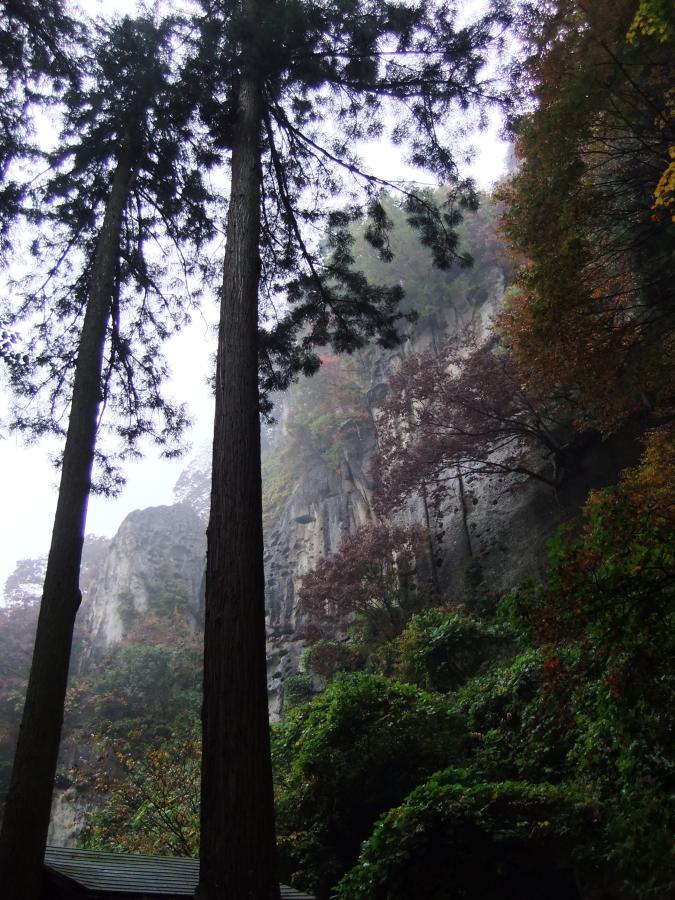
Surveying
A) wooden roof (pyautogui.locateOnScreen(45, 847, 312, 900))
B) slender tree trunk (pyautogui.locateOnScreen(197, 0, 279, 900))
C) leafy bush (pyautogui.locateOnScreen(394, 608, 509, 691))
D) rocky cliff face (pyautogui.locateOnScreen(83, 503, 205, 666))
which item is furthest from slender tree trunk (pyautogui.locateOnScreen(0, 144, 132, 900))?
rocky cliff face (pyautogui.locateOnScreen(83, 503, 205, 666))

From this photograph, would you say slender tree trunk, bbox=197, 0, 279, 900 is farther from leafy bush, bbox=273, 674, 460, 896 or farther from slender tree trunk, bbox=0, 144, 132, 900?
leafy bush, bbox=273, 674, 460, 896

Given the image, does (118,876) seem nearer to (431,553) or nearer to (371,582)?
(371,582)

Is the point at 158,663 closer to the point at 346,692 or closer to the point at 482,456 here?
the point at 482,456

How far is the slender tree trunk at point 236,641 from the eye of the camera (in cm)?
279

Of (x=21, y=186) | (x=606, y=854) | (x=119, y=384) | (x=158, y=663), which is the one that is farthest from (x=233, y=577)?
(x=158, y=663)

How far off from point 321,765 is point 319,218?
6927mm

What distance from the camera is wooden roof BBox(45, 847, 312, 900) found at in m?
3.83

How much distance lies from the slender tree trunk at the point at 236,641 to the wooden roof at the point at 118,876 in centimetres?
157

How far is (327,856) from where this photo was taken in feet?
22.4

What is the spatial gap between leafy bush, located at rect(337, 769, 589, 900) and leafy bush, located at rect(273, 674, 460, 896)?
1.68 m

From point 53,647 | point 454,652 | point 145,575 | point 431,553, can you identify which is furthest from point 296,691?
point 145,575

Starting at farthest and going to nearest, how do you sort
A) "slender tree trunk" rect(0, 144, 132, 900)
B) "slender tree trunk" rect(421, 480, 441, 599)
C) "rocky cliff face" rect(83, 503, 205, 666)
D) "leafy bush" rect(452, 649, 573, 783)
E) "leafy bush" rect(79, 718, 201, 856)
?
1. "rocky cliff face" rect(83, 503, 205, 666)
2. "slender tree trunk" rect(421, 480, 441, 599)
3. "leafy bush" rect(79, 718, 201, 856)
4. "leafy bush" rect(452, 649, 573, 783)
5. "slender tree trunk" rect(0, 144, 132, 900)

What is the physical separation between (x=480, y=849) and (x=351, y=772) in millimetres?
2217

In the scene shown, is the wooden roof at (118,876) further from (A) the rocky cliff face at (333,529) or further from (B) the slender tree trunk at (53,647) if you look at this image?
(A) the rocky cliff face at (333,529)
